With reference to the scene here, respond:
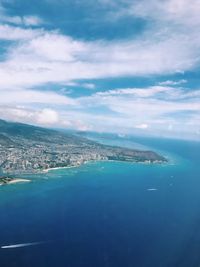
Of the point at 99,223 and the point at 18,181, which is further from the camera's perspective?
the point at 18,181

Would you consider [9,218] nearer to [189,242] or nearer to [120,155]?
[189,242]

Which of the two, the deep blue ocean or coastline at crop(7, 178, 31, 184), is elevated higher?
coastline at crop(7, 178, 31, 184)

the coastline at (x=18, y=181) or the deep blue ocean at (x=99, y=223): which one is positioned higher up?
the coastline at (x=18, y=181)

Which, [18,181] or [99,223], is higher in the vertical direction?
[18,181]

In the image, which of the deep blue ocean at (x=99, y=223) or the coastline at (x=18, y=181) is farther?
the coastline at (x=18, y=181)

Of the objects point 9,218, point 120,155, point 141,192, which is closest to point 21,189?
point 9,218

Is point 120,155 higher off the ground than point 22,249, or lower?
higher

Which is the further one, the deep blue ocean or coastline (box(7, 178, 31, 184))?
coastline (box(7, 178, 31, 184))

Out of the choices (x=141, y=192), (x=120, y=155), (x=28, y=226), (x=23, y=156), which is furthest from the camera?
(x=120, y=155)
